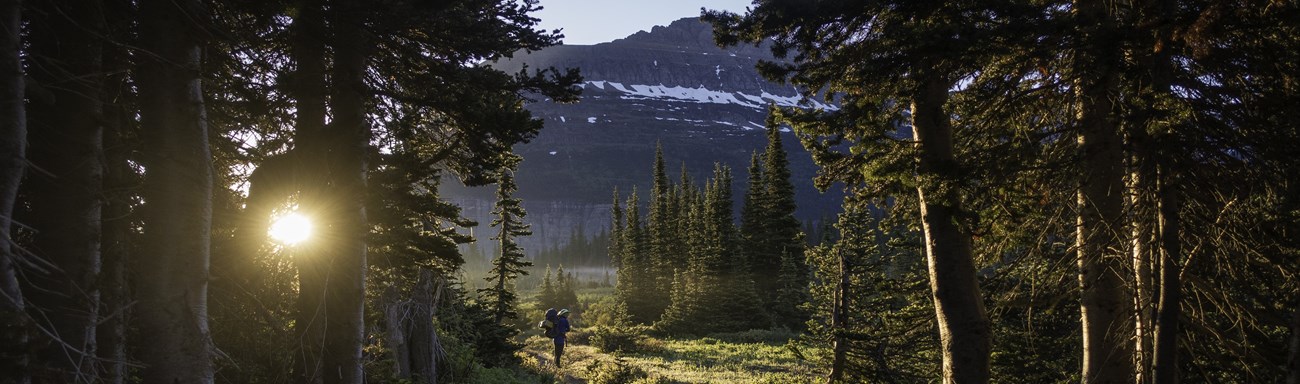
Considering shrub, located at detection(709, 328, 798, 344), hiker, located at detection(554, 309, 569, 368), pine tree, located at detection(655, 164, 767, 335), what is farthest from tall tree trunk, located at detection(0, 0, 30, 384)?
pine tree, located at detection(655, 164, 767, 335)

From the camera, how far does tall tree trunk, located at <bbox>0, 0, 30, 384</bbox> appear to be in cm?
331

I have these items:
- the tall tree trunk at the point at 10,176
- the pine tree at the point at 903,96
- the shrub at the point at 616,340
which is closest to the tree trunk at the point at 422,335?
the pine tree at the point at 903,96

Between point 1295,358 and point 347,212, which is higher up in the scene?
point 347,212

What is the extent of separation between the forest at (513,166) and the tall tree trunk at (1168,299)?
0.9 inches

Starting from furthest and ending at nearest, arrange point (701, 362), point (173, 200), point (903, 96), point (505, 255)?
1. point (505, 255)
2. point (701, 362)
3. point (903, 96)
4. point (173, 200)

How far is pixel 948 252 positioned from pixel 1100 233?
4.83ft

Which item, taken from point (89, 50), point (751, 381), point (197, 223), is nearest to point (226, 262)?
point (197, 223)

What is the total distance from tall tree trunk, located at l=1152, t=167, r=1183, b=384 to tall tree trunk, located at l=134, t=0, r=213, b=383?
769 centimetres

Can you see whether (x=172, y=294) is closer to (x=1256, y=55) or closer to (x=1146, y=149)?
(x=1146, y=149)

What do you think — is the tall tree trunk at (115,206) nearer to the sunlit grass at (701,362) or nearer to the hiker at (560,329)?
the sunlit grass at (701,362)

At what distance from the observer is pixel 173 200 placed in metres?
5.07

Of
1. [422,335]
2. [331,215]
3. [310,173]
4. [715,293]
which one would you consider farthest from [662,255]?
[310,173]

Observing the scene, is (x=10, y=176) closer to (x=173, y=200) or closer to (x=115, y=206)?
(x=173, y=200)

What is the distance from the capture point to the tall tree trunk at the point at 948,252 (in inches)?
275
